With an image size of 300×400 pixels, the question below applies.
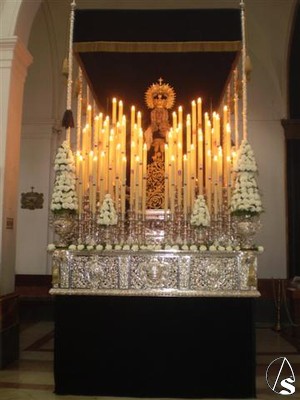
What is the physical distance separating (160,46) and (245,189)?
2.63m

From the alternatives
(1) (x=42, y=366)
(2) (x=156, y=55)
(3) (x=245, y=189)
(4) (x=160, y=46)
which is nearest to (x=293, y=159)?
(2) (x=156, y=55)

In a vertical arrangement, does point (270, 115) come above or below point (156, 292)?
above

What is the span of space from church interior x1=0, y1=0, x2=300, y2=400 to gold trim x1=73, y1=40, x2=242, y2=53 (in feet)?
0.04

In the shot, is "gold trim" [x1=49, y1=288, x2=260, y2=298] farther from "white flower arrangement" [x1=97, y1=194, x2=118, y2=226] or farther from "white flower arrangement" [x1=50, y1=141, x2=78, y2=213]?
"white flower arrangement" [x1=50, y1=141, x2=78, y2=213]

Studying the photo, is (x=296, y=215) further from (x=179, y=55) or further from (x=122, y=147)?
(x=122, y=147)

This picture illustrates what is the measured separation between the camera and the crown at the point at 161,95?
25.3 feet

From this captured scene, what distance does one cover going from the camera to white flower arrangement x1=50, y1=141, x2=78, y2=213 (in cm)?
461

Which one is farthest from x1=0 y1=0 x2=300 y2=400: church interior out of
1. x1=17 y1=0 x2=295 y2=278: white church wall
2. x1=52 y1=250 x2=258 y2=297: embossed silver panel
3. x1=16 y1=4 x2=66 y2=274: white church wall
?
x1=16 y1=4 x2=66 y2=274: white church wall

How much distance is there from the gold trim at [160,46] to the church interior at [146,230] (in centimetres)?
1

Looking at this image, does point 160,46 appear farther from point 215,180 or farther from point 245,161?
point 245,161

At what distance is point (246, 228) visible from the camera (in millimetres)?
4539

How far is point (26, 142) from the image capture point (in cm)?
967

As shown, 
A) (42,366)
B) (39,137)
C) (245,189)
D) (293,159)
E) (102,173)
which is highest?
(39,137)

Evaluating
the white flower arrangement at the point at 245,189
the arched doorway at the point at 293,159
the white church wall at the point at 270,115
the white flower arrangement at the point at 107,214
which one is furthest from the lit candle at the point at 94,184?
the arched doorway at the point at 293,159
